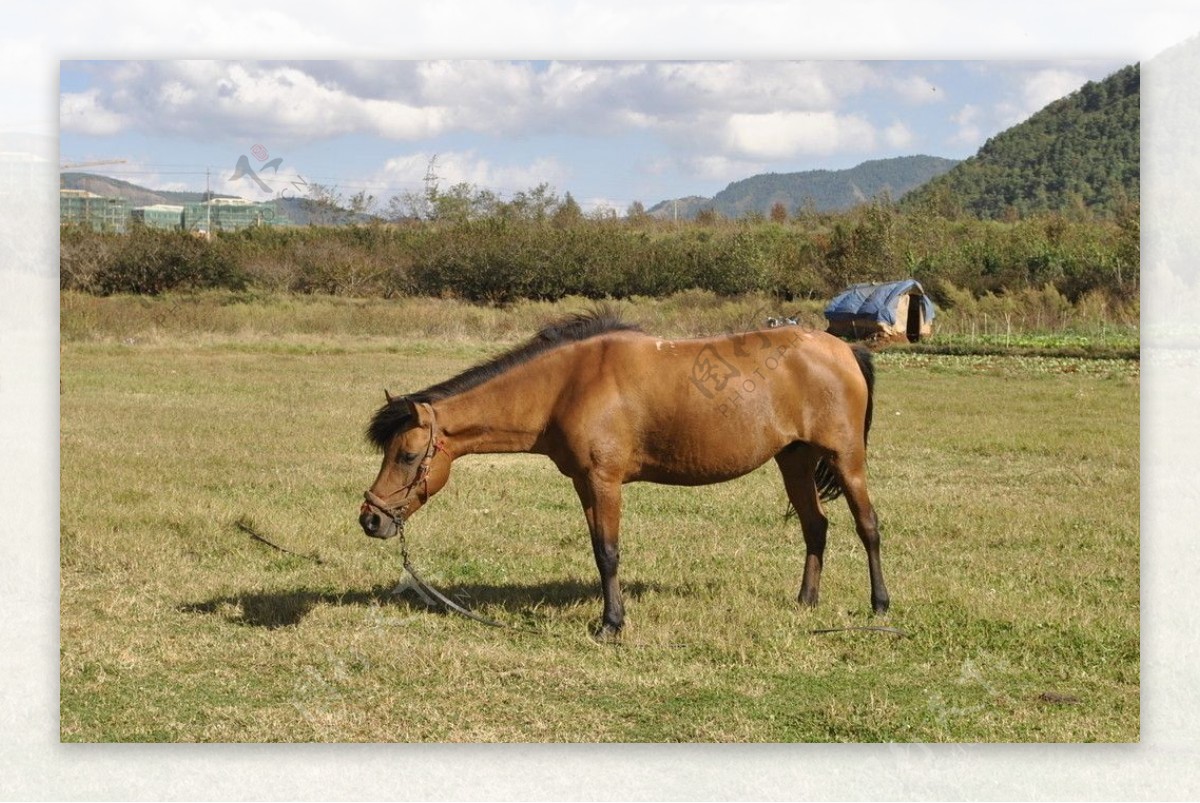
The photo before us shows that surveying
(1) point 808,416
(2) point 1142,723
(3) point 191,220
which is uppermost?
(3) point 191,220

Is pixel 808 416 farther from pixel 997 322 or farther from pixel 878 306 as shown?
pixel 997 322

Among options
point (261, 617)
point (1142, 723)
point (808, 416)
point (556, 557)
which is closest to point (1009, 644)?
point (1142, 723)

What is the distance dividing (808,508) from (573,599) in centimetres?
179

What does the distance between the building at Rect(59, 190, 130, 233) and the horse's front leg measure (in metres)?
4.40

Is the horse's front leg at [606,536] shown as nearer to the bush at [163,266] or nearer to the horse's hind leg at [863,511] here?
the horse's hind leg at [863,511]

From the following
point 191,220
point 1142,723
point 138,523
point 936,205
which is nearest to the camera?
point 1142,723

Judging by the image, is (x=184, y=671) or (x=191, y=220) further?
(x=191, y=220)

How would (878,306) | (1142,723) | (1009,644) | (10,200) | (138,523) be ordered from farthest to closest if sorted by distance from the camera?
1. (878,306)
2. (138,523)
3. (10,200)
4. (1009,644)
5. (1142,723)

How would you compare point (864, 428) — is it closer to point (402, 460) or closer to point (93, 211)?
point (402, 460)

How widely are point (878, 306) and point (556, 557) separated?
26.3ft

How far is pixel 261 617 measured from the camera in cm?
778

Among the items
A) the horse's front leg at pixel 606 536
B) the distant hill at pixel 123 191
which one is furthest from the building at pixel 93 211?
the horse's front leg at pixel 606 536

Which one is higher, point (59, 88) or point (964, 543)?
point (59, 88)

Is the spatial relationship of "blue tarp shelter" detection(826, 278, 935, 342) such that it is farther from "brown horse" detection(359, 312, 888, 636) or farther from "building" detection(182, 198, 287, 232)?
"brown horse" detection(359, 312, 888, 636)
